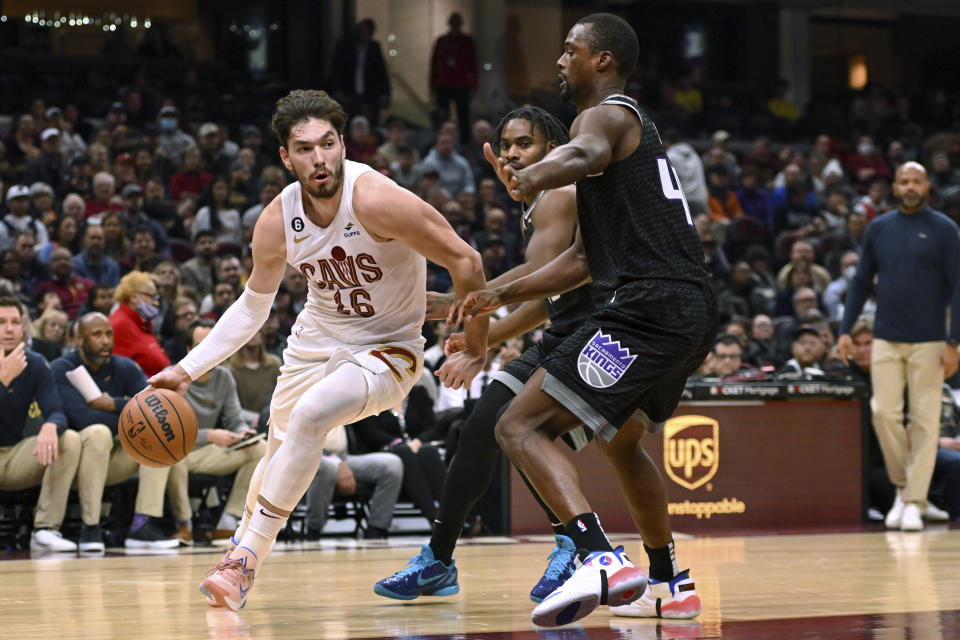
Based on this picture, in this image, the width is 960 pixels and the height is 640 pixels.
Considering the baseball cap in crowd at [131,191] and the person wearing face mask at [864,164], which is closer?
the baseball cap in crowd at [131,191]

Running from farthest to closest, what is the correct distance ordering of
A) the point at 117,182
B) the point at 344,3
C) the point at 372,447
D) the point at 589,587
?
the point at 344,3
the point at 117,182
the point at 372,447
the point at 589,587

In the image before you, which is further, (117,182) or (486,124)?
(486,124)

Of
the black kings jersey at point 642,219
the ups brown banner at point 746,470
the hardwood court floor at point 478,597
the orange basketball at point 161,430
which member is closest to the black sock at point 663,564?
the hardwood court floor at point 478,597

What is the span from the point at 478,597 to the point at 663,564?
0.88 metres

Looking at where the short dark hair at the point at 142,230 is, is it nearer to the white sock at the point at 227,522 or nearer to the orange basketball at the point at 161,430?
the white sock at the point at 227,522

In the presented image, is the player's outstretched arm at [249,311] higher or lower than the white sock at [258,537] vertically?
higher

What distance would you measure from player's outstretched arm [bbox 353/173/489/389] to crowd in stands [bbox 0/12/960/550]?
158 inches

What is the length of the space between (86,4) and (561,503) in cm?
1959

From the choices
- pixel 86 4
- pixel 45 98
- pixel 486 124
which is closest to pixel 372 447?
pixel 486 124

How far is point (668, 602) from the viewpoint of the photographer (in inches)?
182

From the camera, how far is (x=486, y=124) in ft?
55.7

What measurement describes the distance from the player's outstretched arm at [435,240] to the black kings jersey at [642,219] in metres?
0.51

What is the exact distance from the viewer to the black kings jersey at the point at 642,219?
431 cm

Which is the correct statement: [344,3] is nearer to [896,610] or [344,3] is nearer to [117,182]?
[117,182]
